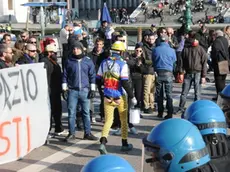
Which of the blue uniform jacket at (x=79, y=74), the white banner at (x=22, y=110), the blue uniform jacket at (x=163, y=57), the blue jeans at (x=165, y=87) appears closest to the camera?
the white banner at (x=22, y=110)

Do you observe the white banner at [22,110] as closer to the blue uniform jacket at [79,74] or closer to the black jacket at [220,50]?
the blue uniform jacket at [79,74]

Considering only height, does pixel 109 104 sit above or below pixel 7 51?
below

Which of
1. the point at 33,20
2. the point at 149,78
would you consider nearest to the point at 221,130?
the point at 149,78

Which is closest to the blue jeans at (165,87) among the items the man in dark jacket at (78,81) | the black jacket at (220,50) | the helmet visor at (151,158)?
the black jacket at (220,50)

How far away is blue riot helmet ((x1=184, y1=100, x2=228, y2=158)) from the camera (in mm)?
4121

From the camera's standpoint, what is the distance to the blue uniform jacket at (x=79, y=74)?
8.15 metres

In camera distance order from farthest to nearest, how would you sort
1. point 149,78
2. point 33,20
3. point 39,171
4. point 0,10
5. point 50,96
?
point 0,10
point 33,20
point 149,78
point 50,96
point 39,171

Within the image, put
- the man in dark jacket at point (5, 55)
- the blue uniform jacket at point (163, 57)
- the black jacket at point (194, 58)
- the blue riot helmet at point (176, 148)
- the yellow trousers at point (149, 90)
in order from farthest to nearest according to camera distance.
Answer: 1. the yellow trousers at point (149, 90)
2. the black jacket at point (194, 58)
3. the blue uniform jacket at point (163, 57)
4. the man in dark jacket at point (5, 55)
5. the blue riot helmet at point (176, 148)

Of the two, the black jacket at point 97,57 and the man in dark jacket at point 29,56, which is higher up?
the man in dark jacket at point 29,56

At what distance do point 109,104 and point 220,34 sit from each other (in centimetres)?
455

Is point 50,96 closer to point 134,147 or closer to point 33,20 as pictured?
point 134,147

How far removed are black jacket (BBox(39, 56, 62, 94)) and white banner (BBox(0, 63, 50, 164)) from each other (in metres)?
Answer: 0.51

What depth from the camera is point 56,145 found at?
27.4 feet

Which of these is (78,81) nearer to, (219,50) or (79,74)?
(79,74)
